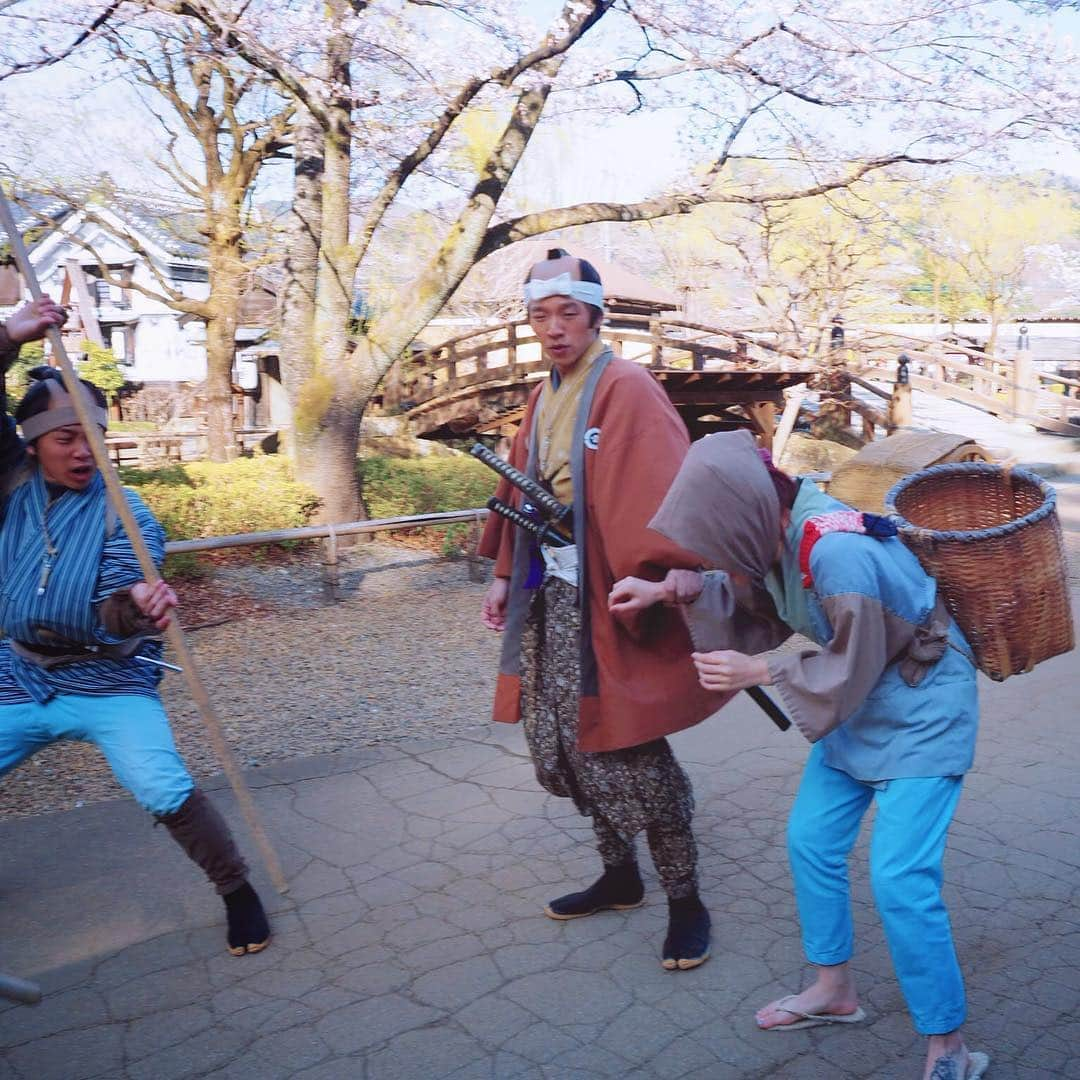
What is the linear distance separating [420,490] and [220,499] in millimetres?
2205

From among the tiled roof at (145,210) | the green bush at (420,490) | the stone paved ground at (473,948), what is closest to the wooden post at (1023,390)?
the green bush at (420,490)

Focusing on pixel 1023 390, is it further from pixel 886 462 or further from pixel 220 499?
pixel 220 499

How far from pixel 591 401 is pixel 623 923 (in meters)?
1.57

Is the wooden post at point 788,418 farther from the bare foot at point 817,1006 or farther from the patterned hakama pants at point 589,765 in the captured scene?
the bare foot at point 817,1006

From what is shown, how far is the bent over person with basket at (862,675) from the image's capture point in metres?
2.23

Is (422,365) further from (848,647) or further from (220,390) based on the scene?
(848,647)

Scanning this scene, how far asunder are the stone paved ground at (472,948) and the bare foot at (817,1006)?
40mm

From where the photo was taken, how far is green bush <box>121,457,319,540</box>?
8492 millimetres

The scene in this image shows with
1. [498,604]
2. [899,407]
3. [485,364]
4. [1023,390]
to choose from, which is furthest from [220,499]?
[1023,390]

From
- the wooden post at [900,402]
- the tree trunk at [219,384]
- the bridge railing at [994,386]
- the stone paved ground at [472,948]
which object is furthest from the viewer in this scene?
the bridge railing at [994,386]

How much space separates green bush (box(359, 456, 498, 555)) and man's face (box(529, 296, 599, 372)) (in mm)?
6543

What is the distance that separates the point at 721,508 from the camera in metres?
2.25

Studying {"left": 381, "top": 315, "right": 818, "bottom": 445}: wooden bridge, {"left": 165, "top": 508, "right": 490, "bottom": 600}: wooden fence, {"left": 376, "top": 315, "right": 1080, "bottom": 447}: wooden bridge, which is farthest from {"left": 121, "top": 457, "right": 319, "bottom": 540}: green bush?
{"left": 381, "top": 315, "right": 818, "bottom": 445}: wooden bridge

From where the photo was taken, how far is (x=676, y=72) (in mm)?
9766
